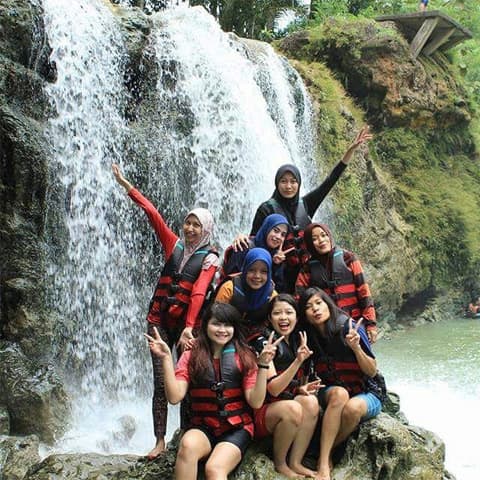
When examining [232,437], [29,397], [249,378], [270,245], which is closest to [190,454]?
[232,437]

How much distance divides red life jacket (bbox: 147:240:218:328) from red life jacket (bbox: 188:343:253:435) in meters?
0.78

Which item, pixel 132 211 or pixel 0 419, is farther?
pixel 132 211

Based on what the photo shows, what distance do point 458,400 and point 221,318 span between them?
4.77m

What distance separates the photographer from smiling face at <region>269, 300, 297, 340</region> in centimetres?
341

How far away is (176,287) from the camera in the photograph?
13.0ft

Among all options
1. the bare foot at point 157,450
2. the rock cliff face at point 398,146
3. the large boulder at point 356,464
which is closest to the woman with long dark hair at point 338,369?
the large boulder at point 356,464

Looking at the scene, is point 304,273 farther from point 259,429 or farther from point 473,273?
point 473,273

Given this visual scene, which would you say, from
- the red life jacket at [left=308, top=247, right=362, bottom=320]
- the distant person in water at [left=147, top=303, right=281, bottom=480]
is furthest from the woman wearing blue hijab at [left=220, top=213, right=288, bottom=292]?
the distant person in water at [left=147, top=303, right=281, bottom=480]

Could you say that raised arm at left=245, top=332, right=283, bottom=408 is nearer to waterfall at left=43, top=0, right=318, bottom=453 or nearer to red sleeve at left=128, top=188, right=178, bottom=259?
red sleeve at left=128, top=188, right=178, bottom=259

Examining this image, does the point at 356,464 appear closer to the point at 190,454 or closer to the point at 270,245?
the point at 190,454

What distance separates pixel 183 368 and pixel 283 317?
0.63m

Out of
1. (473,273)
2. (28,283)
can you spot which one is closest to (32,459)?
(28,283)

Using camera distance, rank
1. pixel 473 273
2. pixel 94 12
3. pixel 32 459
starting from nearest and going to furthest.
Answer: pixel 32 459, pixel 94 12, pixel 473 273

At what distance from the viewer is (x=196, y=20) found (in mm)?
9844
